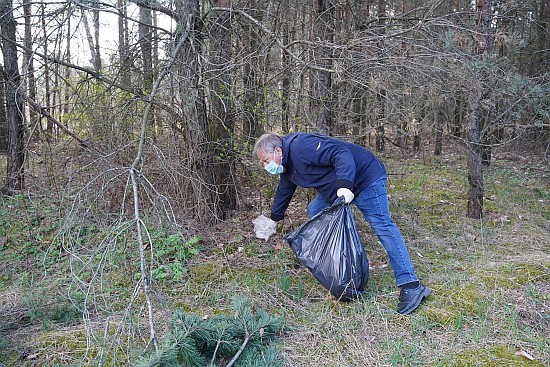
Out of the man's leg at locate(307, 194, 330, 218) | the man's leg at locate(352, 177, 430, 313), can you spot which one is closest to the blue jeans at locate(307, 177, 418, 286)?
the man's leg at locate(352, 177, 430, 313)

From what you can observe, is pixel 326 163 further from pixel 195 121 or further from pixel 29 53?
pixel 29 53

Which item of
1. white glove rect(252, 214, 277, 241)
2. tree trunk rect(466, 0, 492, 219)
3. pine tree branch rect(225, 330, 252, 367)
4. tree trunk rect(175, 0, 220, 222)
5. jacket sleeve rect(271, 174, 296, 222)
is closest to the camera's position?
pine tree branch rect(225, 330, 252, 367)

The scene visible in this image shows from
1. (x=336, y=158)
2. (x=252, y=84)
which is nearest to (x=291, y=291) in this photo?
(x=336, y=158)

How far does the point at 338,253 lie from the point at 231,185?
2.05 m

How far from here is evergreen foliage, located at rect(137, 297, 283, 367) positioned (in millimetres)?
2459

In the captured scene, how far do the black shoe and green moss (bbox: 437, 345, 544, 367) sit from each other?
1.74 ft

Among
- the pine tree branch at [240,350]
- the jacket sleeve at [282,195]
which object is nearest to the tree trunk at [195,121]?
the jacket sleeve at [282,195]

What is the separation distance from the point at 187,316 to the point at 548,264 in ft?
10.5

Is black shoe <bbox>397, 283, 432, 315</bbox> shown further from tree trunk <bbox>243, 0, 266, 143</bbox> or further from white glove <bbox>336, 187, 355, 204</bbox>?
tree trunk <bbox>243, 0, 266, 143</bbox>

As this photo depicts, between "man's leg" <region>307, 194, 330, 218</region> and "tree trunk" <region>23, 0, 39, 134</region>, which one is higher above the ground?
"tree trunk" <region>23, 0, 39, 134</region>

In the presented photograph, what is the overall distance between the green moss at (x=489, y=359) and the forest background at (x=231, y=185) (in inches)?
0.4

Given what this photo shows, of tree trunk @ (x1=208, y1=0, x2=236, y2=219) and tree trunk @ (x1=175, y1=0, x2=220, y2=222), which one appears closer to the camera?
tree trunk @ (x1=175, y1=0, x2=220, y2=222)

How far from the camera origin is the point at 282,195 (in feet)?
12.1

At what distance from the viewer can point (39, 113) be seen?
3.88 meters
